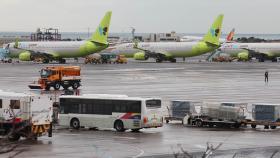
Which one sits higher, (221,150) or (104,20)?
(104,20)

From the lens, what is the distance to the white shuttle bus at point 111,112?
40375mm

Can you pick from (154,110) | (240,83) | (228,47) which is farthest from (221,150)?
(228,47)

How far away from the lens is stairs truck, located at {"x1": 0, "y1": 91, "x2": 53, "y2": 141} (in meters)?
35.4

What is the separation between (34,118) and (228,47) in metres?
127

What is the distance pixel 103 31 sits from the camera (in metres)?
134

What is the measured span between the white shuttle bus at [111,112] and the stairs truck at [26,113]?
503 cm

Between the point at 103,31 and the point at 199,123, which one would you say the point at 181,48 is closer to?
the point at 103,31

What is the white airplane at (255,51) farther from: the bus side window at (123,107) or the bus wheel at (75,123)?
the bus side window at (123,107)

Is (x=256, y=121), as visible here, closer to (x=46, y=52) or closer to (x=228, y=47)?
(x=46, y=52)

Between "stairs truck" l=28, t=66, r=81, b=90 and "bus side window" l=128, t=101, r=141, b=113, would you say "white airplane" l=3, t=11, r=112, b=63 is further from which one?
"bus side window" l=128, t=101, r=141, b=113

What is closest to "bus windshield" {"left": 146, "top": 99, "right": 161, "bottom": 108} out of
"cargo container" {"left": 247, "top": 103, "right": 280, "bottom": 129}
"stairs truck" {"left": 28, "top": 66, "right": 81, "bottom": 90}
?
"cargo container" {"left": 247, "top": 103, "right": 280, "bottom": 129}

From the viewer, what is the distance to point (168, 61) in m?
150

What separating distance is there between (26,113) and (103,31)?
9900cm

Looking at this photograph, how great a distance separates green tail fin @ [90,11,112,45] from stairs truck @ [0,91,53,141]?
97.6 m
